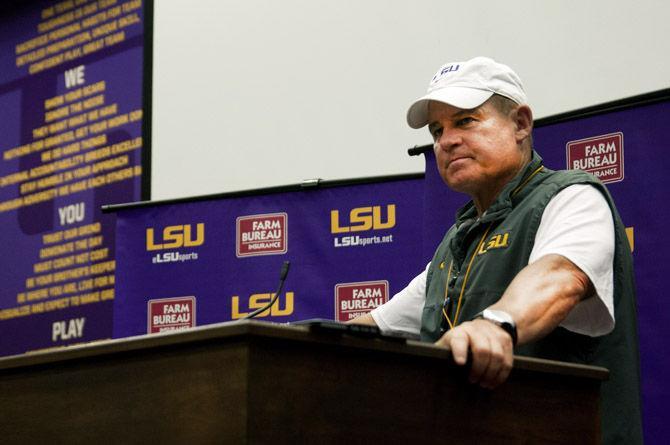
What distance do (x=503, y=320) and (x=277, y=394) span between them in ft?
1.37

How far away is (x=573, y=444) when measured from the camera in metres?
1.37

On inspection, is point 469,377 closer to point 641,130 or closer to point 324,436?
point 324,436

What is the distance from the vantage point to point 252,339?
1.12 metres

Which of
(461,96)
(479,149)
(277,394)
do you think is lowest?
(277,394)

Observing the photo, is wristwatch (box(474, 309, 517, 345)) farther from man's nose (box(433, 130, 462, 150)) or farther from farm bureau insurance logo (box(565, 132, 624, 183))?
farm bureau insurance logo (box(565, 132, 624, 183))

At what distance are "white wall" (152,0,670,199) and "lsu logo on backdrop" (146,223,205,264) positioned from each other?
0.94 metres

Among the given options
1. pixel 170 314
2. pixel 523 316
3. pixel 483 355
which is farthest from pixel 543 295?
pixel 170 314

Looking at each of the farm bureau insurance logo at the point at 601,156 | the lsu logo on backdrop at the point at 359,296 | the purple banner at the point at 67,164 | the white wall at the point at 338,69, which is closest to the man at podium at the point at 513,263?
the farm bureau insurance logo at the point at 601,156

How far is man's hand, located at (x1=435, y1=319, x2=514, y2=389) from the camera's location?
4.23 feet

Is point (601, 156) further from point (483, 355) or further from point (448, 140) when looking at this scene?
point (483, 355)

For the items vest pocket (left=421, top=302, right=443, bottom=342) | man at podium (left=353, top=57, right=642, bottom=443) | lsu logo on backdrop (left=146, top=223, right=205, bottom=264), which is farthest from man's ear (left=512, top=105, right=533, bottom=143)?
lsu logo on backdrop (left=146, top=223, right=205, bottom=264)

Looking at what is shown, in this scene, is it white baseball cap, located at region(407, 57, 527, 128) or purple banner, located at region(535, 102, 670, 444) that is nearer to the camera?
white baseball cap, located at region(407, 57, 527, 128)

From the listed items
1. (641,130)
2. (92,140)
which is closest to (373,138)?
(92,140)

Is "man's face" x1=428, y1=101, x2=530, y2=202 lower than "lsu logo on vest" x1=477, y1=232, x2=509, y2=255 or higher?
higher
